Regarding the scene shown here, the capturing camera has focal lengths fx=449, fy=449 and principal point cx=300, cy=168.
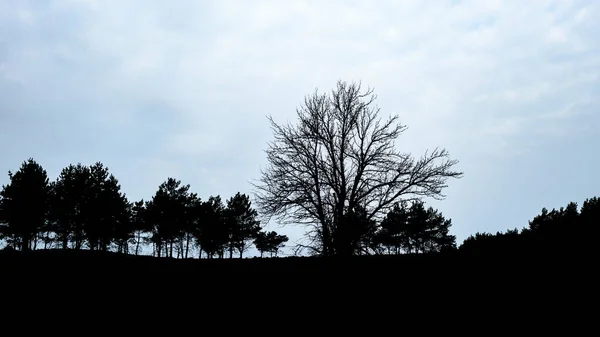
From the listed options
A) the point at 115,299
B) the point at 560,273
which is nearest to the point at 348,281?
the point at 560,273

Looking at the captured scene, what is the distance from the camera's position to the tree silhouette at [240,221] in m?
52.6

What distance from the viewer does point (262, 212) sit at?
856 inches

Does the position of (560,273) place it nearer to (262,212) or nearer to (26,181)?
(262,212)

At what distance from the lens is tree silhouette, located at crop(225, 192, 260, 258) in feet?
173

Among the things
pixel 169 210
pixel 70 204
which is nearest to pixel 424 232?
pixel 169 210

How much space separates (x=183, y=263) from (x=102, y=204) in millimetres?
36856

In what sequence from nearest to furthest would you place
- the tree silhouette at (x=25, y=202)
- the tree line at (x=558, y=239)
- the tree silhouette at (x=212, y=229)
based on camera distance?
the tree line at (x=558, y=239), the tree silhouette at (x=25, y=202), the tree silhouette at (x=212, y=229)

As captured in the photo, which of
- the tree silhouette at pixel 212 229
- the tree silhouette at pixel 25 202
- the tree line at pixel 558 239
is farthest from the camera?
the tree silhouette at pixel 212 229

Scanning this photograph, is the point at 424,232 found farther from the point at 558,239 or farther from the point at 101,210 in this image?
the point at 558,239

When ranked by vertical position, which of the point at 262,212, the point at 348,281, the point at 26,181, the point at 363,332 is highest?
the point at 26,181

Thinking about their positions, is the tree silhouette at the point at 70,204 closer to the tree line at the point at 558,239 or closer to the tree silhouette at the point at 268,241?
the tree silhouette at the point at 268,241

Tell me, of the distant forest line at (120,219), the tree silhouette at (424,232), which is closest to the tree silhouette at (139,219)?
the distant forest line at (120,219)

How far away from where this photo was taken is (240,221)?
5425 cm

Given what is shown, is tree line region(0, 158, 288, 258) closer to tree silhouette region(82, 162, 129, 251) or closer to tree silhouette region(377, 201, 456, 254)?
tree silhouette region(82, 162, 129, 251)
